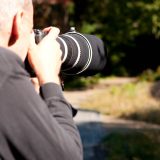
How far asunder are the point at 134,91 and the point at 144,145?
4.49 meters

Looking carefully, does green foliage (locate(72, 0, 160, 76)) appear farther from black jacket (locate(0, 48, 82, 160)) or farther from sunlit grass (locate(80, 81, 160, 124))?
black jacket (locate(0, 48, 82, 160))

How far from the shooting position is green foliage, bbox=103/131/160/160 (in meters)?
7.79

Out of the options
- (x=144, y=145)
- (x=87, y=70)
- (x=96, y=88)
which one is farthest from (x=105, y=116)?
(x=87, y=70)

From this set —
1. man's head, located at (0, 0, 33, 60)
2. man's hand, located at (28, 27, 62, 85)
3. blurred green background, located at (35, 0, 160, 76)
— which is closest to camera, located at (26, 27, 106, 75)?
man's hand, located at (28, 27, 62, 85)

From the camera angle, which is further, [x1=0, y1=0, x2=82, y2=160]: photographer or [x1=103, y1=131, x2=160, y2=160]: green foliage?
[x1=103, y1=131, x2=160, y2=160]: green foliage

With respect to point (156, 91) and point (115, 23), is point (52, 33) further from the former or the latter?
point (115, 23)

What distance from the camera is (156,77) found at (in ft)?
49.4

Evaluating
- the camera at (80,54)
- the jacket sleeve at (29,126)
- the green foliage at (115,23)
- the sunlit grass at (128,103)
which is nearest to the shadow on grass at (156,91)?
the sunlit grass at (128,103)

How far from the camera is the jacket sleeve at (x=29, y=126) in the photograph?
5.39ft

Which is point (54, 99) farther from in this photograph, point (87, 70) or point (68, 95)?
point (68, 95)

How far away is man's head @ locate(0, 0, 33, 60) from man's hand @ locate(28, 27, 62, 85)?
52mm

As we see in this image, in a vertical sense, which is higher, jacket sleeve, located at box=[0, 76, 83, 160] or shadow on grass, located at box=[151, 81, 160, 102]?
jacket sleeve, located at box=[0, 76, 83, 160]

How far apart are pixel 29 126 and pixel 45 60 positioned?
0.30m

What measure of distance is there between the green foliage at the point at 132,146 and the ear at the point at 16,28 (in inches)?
236
